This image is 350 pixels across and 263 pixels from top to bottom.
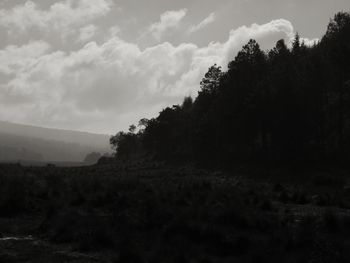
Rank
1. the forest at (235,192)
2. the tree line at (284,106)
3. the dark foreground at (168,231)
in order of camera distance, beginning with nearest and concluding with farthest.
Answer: the dark foreground at (168,231), the forest at (235,192), the tree line at (284,106)

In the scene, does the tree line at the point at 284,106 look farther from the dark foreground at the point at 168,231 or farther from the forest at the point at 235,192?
the dark foreground at the point at 168,231

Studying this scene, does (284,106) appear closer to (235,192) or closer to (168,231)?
(235,192)

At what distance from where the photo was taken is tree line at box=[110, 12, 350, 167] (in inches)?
2147

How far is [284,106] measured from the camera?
5456cm

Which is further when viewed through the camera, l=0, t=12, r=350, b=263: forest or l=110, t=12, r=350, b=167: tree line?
l=110, t=12, r=350, b=167: tree line

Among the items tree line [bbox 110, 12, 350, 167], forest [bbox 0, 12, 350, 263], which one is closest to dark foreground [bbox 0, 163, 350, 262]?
forest [bbox 0, 12, 350, 263]

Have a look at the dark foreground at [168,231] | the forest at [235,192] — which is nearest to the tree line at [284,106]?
the forest at [235,192]

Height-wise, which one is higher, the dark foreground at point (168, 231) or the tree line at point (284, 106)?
the tree line at point (284, 106)

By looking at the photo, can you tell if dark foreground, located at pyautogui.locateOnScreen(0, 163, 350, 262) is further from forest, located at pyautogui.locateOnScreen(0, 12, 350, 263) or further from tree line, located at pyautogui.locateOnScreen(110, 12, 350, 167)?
tree line, located at pyautogui.locateOnScreen(110, 12, 350, 167)

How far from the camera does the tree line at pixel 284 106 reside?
54.5 metres

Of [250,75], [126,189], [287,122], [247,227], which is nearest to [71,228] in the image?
[247,227]

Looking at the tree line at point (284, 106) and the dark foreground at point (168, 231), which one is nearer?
the dark foreground at point (168, 231)

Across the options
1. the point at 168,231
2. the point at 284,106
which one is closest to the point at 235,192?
the point at 168,231

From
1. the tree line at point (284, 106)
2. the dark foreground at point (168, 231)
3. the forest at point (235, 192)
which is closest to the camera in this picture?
the dark foreground at point (168, 231)
